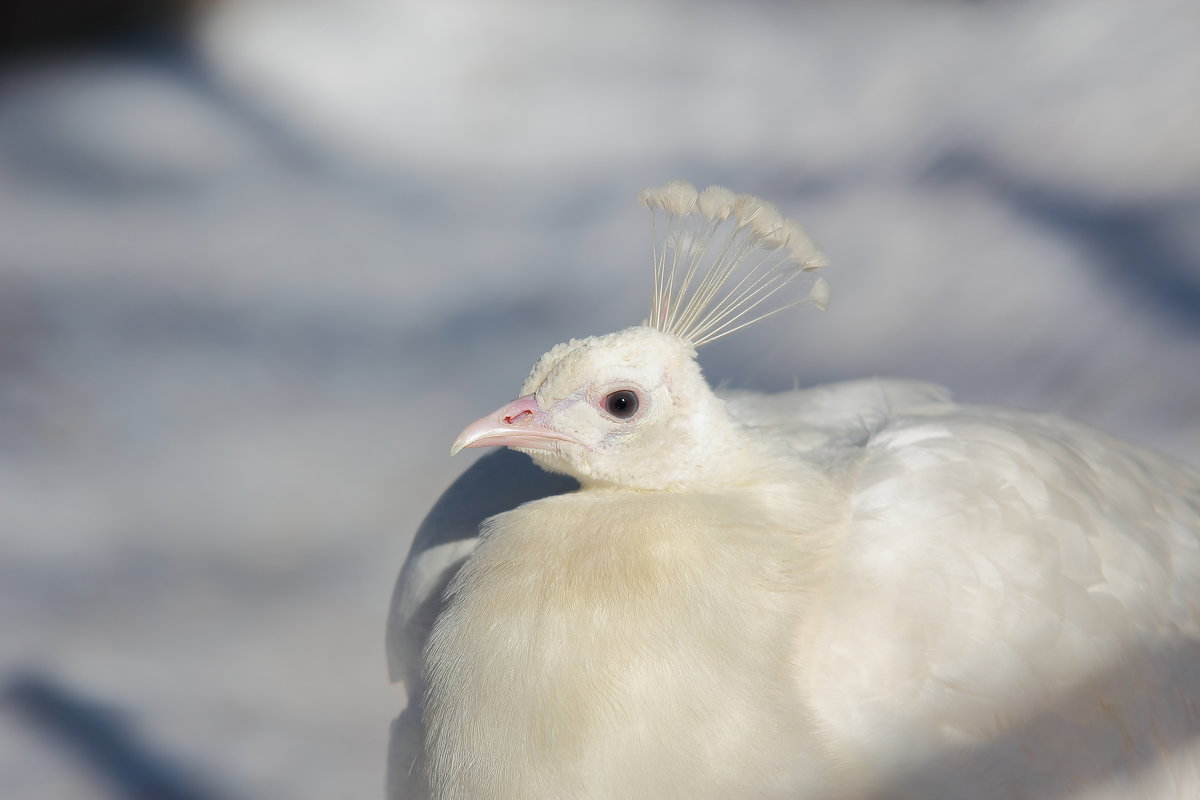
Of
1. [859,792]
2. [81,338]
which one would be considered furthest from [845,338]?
[81,338]

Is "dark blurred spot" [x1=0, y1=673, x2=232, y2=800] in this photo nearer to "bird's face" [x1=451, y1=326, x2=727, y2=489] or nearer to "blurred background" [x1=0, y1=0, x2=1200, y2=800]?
"blurred background" [x1=0, y1=0, x2=1200, y2=800]

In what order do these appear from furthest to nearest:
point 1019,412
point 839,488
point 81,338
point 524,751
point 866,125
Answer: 1. point 866,125
2. point 81,338
3. point 1019,412
4. point 839,488
5. point 524,751

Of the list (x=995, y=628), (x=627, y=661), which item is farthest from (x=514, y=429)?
(x=995, y=628)

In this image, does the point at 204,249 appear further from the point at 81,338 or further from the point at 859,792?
the point at 859,792

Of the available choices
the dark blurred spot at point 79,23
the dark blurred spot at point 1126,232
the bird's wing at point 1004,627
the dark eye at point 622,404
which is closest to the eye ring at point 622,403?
the dark eye at point 622,404

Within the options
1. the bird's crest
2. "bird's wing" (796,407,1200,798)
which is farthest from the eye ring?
"bird's wing" (796,407,1200,798)
